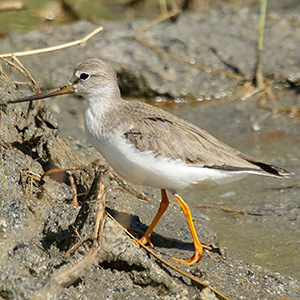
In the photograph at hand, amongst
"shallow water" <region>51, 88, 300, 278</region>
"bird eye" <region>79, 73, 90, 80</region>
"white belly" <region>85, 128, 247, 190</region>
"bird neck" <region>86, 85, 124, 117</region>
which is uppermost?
"bird eye" <region>79, 73, 90, 80</region>

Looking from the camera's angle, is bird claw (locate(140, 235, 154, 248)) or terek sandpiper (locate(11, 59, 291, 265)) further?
bird claw (locate(140, 235, 154, 248))

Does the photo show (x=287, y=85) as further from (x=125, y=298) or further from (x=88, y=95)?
(x=125, y=298)

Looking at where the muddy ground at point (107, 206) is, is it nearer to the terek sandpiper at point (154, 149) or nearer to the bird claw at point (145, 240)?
the bird claw at point (145, 240)

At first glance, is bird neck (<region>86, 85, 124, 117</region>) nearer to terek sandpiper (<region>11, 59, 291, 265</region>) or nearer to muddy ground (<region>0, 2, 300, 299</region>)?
terek sandpiper (<region>11, 59, 291, 265</region>)

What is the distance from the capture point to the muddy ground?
4820 millimetres

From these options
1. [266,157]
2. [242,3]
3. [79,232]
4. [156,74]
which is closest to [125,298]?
[79,232]

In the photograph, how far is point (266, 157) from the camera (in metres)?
8.52

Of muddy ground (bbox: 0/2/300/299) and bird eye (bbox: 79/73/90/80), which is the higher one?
bird eye (bbox: 79/73/90/80)

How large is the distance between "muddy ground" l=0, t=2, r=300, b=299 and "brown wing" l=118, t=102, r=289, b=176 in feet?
1.87

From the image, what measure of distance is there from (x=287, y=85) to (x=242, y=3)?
3184 millimetres

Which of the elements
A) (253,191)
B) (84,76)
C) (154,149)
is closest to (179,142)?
(154,149)

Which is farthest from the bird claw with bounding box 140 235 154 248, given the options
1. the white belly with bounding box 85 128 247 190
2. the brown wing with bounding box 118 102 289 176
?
the brown wing with bounding box 118 102 289 176

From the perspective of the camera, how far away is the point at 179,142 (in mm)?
5664

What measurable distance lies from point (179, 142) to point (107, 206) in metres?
0.96
